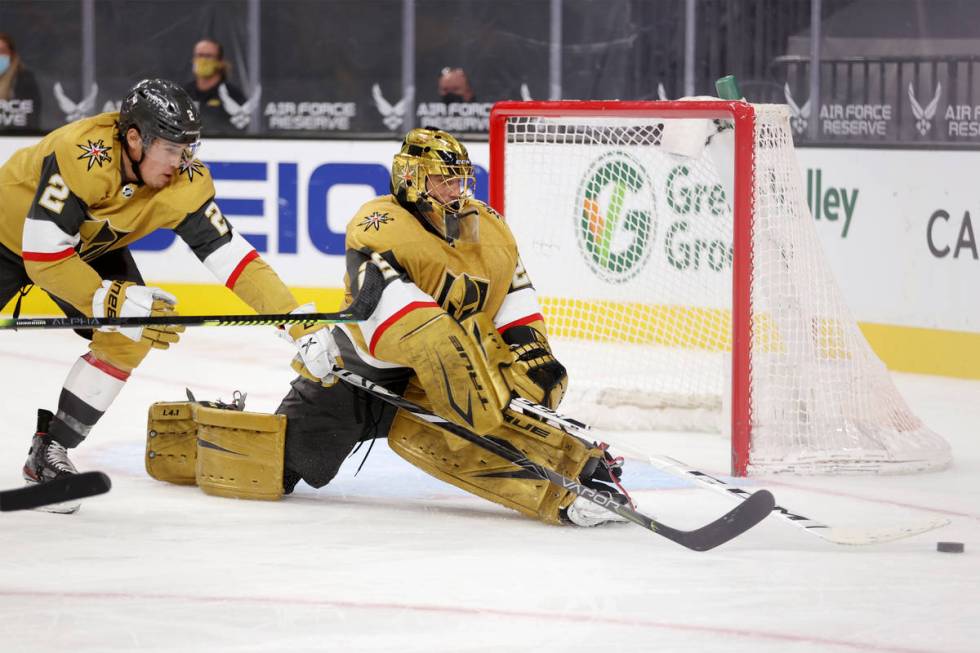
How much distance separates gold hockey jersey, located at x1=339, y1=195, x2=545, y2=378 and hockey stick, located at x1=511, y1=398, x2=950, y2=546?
0.91ft

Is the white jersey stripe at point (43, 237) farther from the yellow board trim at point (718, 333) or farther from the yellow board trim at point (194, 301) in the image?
the yellow board trim at point (194, 301)

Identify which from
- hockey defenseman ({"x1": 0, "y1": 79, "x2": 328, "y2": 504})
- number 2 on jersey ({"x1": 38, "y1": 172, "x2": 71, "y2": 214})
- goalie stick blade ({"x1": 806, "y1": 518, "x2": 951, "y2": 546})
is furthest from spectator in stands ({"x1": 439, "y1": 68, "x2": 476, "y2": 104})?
goalie stick blade ({"x1": 806, "y1": 518, "x2": 951, "y2": 546})

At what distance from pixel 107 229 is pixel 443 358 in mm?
844

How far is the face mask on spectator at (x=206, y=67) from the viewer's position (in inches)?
287

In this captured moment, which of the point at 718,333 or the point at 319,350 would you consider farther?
the point at 718,333

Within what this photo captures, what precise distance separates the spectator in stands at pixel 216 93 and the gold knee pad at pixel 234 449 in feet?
12.5

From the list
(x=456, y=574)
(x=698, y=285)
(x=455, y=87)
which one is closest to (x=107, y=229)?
(x=456, y=574)

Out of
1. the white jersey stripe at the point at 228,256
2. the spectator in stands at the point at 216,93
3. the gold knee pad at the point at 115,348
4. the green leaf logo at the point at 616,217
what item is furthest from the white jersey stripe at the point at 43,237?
the spectator in stands at the point at 216,93


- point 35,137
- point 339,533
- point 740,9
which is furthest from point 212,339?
point 339,533

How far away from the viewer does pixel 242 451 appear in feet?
11.5

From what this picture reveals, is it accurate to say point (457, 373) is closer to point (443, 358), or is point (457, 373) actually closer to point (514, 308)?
point (443, 358)

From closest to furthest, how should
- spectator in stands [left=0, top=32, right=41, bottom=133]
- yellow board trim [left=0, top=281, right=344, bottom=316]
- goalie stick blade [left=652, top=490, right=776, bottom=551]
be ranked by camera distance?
goalie stick blade [left=652, top=490, right=776, bottom=551], yellow board trim [left=0, top=281, right=344, bottom=316], spectator in stands [left=0, top=32, right=41, bottom=133]

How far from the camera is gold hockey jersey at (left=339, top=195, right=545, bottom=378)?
10.7ft

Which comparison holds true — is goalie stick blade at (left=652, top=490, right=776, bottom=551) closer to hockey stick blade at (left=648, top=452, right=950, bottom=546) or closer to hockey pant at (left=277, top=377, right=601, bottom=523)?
hockey stick blade at (left=648, top=452, right=950, bottom=546)
